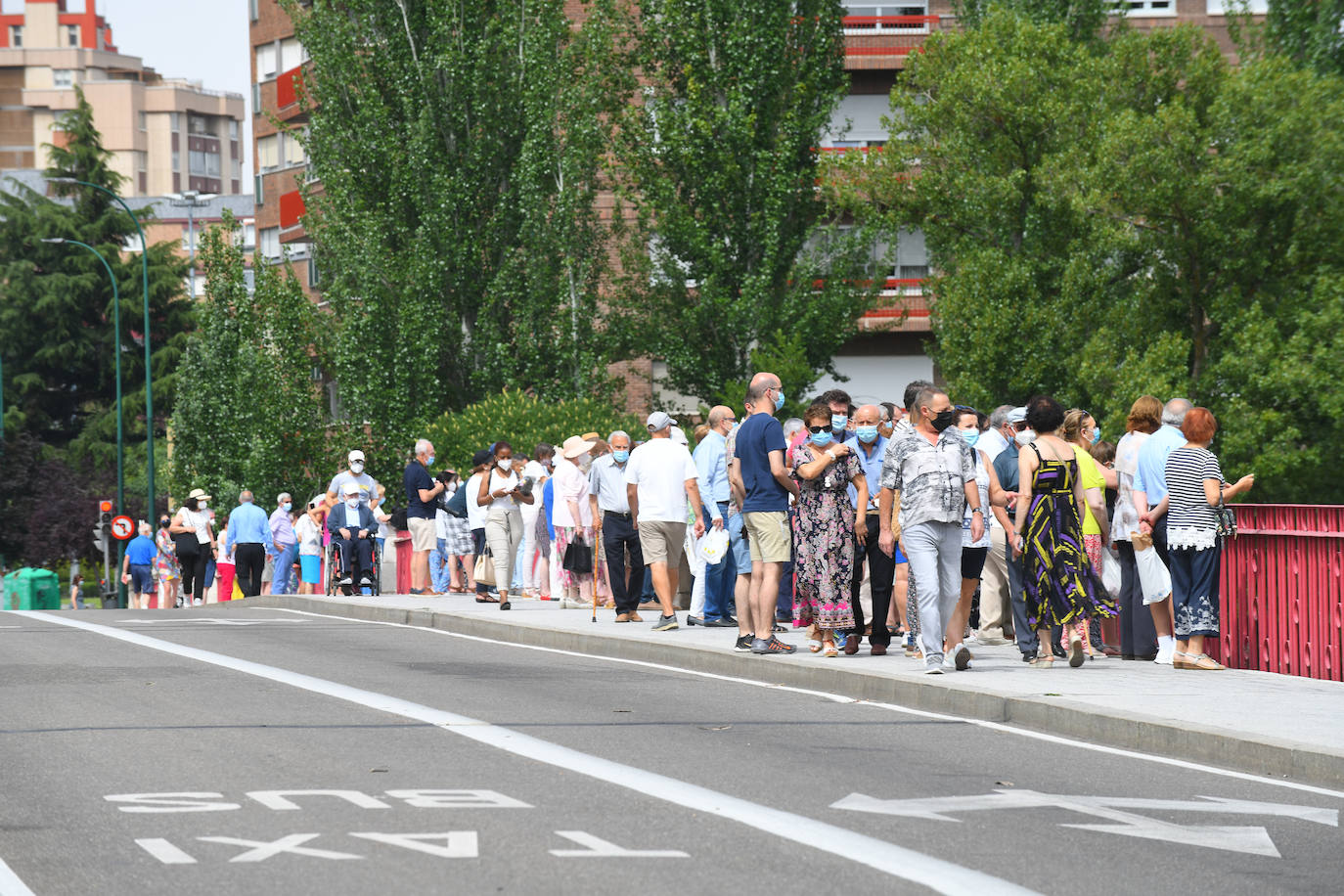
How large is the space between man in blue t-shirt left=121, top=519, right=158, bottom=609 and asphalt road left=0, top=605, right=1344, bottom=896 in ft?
70.7

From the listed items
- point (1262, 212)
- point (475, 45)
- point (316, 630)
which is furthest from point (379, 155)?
point (316, 630)

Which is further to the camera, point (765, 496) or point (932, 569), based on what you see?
point (765, 496)

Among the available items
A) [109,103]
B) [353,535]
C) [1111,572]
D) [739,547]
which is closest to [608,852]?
[1111,572]

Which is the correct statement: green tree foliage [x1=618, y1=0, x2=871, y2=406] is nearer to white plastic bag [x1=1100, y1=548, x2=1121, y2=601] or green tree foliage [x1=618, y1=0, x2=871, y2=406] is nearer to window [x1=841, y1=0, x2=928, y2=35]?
window [x1=841, y1=0, x2=928, y2=35]

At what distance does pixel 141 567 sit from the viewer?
112 ft

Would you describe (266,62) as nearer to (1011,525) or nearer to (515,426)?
(515,426)

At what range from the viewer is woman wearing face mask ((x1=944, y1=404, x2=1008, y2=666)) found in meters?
13.2

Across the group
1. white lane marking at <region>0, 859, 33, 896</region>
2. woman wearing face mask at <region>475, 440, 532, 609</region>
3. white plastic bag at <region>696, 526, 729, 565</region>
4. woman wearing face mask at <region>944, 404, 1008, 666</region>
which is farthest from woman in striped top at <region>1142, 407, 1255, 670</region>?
woman wearing face mask at <region>475, 440, 532, 609</region>

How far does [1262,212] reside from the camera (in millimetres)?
40188

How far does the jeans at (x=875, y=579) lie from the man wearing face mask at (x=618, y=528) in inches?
168

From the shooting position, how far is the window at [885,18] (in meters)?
54.9

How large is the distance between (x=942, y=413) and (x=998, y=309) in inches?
1124

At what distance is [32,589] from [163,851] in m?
41.7

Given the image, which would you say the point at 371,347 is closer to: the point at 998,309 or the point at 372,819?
the point at 998,309
